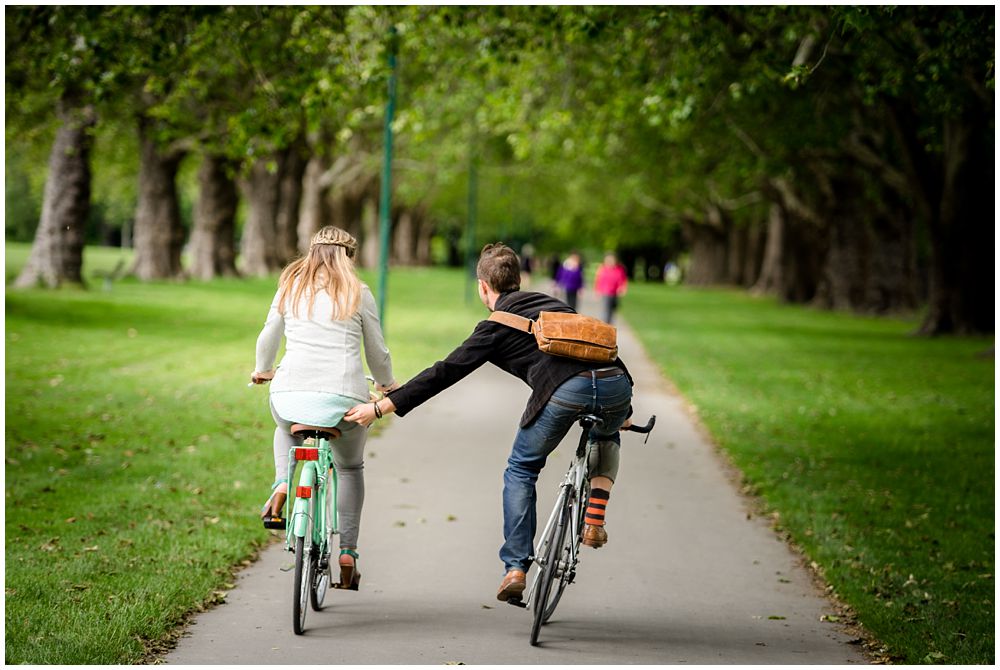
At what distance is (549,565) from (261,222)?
39277 mm

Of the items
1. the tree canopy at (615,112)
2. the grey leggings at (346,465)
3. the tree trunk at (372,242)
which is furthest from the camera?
the tree trunk at (372,242)

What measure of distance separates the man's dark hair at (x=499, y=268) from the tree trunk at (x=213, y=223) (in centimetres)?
3440

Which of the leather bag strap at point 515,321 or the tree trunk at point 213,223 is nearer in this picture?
the leather bag strap at point 515,321

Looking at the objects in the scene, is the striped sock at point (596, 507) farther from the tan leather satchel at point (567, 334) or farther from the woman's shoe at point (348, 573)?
the woman's shoe at point (348, 573)

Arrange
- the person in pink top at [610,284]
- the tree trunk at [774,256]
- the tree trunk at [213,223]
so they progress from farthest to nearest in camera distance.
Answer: the tree trunk at [774,256] < the tree trunk at [213,223] < the person in pink top at [610,284]

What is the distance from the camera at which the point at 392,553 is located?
728 cm

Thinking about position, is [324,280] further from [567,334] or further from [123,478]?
[123,478]

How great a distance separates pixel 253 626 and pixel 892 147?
1125 inches

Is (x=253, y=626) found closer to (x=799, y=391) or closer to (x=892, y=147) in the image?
(x=799, y=391)

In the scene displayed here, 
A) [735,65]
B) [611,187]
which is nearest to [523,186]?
[611,187]

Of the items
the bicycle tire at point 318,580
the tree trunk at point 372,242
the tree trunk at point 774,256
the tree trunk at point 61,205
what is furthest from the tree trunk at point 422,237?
the bicycle tire at point 318,580

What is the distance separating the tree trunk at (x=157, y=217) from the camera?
118 ft

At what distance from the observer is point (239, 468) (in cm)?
979

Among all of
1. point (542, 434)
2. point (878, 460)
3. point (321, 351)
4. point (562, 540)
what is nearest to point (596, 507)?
point (562, 540)
